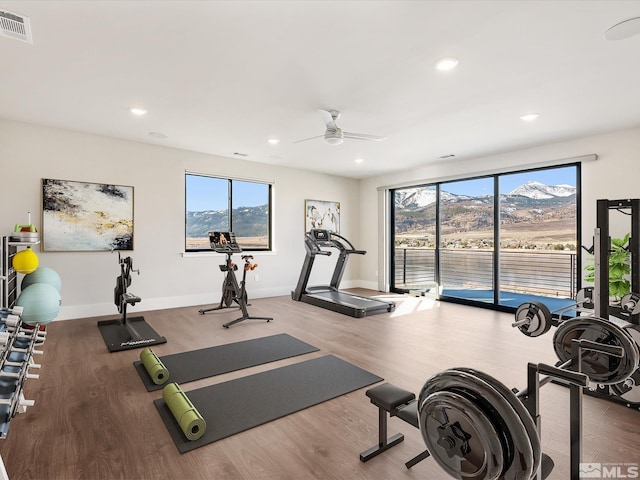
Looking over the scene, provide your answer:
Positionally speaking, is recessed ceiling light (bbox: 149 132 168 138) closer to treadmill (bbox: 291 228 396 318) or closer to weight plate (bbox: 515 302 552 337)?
treadmill (bbox: 291 228 396 318)

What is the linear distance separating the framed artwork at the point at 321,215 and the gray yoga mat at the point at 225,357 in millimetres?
3536

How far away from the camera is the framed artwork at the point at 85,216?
452 cm

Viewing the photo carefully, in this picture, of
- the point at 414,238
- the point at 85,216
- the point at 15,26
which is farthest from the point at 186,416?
the point at 414,238

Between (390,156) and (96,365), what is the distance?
16.3ft

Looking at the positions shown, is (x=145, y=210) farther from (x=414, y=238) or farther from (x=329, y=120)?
(x=414, y=238)

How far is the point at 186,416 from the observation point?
6.57 ft

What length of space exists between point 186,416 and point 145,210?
4.03 m

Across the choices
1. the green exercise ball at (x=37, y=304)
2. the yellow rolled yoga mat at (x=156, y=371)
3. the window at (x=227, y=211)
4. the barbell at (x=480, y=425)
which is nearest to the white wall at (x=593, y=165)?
the window at (x=227, y=211)

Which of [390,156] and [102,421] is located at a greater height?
[390,156]

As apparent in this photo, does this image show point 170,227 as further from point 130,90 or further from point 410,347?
point 410,347

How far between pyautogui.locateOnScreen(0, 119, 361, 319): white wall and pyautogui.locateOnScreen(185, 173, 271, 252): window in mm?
202

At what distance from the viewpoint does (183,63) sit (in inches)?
110

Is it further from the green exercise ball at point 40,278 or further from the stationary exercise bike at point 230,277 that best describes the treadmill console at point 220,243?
the green exercise ball at point 40,278

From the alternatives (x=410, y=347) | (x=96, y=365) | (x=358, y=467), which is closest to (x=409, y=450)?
(x=358, y=467)
